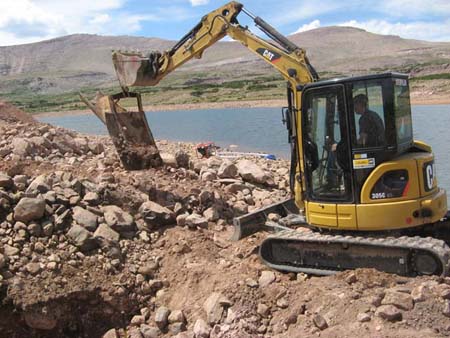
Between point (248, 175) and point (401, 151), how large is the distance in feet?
16.5

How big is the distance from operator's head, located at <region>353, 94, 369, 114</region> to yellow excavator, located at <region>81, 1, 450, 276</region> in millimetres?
12

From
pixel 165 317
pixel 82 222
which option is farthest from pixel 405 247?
pixel 82 222

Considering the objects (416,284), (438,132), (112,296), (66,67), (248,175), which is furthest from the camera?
(66,67)

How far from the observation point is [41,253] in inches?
293

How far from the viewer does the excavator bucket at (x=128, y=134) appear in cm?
1078

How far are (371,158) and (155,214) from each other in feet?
11.4

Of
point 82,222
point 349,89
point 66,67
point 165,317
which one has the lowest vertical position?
point 165,317

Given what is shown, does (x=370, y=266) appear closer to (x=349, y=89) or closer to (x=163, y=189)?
(x=349, y=89)

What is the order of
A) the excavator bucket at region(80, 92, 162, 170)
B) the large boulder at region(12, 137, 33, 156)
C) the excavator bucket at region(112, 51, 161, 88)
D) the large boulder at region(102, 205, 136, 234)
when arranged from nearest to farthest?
the large boulder at region(102, 205, 136, 234), the excavator bucket at region(112, 51, 161, 88), the large boulder at region(12, 137, 33, 156), the excavator bucket at region(80, 92, 162, 170)

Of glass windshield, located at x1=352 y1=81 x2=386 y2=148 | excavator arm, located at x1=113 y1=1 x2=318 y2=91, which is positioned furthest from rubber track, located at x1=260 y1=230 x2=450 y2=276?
excavator arm, located at x1=113 y1=1 x2=318 y2=91

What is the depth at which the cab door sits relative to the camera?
6953 millimetres

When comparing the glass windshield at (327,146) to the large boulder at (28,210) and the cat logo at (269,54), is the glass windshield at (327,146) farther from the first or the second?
the large boulder at (28,210)

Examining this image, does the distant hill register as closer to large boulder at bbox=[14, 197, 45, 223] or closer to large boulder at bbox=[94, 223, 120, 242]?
large boulder at bbox=[94, 223, 120, 242]

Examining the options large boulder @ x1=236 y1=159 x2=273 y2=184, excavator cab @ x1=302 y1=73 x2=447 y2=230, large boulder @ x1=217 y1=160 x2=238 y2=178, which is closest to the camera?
excavator cab @ x1=302 y1=73 x2=447 y2=230
